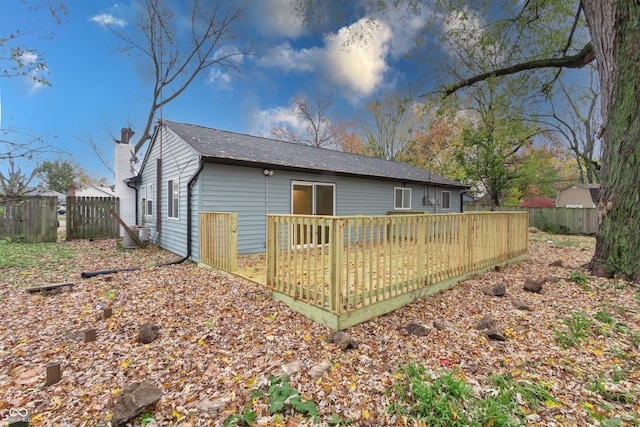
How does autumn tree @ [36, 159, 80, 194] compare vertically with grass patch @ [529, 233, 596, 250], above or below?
above

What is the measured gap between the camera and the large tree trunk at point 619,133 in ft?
15.1

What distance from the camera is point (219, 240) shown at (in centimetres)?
543

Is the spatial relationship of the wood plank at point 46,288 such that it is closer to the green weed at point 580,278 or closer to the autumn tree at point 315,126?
the green weed at point 580,278

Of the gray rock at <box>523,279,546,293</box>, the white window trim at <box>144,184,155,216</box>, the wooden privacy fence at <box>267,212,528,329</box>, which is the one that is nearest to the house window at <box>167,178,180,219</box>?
the white window trim at <box>144,184,155,216</box>

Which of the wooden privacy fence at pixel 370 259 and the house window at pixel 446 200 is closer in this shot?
the wooden privacy fence at pixel 370 259

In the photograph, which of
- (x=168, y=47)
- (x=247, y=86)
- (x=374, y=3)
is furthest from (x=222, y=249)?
(x=168, y=47)

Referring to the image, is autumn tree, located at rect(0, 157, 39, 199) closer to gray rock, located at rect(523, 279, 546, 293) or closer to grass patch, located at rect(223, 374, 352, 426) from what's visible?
grass patch, located at rect(223, 374, 352, 426)

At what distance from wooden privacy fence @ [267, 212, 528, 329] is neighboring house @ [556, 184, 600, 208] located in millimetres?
23911

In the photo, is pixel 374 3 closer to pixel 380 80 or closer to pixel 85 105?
pixel 380 80

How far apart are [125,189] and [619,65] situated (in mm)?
14683

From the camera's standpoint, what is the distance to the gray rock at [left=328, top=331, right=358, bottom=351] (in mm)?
2744

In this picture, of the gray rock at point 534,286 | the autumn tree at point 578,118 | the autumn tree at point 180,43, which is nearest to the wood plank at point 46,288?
the gray rock at point 534,286

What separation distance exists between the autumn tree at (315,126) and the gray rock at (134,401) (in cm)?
2043

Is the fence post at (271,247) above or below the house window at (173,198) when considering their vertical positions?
below
